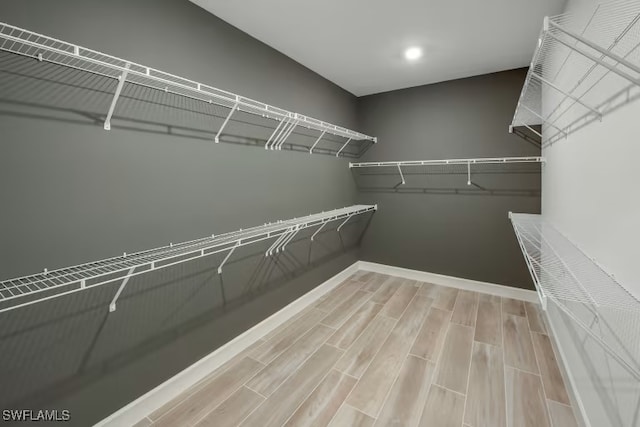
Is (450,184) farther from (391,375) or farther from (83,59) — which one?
(83,59)

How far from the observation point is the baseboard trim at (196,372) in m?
1.40

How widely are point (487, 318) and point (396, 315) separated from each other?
0.79 meters

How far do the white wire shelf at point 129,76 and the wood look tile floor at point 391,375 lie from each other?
1.55 m

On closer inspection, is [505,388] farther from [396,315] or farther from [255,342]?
[255,342]

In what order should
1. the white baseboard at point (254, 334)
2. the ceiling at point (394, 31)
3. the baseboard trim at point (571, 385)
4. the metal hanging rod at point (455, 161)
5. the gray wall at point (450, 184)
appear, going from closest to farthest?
the baseboard trim at point (571, 385) → the white baseboard at point (254, 334) → the ceiling at point (394, 31) → the metal hanging rod at point (455, 161) → the gray wall at point (450, 184)

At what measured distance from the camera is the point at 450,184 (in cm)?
306

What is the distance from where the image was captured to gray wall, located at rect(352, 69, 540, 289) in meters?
2.76

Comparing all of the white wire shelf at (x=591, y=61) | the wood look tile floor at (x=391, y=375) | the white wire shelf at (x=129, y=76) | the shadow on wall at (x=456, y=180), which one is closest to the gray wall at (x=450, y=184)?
the shadow on wall at (x=456, y=180)

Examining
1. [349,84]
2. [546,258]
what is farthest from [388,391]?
[349,84]

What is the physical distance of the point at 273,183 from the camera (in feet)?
7.50

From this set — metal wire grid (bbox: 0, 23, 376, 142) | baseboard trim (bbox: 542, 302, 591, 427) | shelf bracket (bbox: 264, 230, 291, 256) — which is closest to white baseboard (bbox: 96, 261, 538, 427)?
shelf bracket (bbox: 264, 230, 291, 256)

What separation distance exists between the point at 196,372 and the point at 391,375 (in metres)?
1.24

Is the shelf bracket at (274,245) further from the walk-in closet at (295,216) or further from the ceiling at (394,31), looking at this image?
the ceiling at (394,31)

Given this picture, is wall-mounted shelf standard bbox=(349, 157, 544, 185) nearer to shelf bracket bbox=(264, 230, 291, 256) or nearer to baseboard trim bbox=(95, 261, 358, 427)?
shelf bracket bbox=(264, 230, 291, 256)
